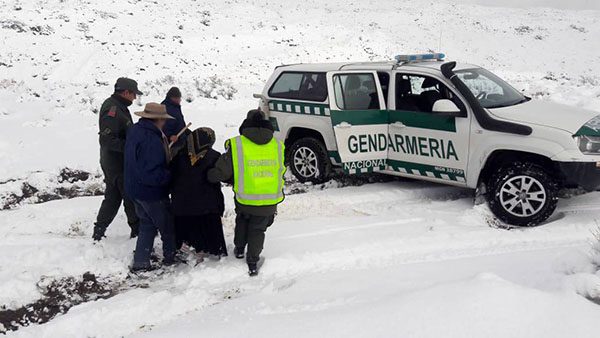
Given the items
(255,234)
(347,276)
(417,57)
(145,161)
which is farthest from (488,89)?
(145,161)

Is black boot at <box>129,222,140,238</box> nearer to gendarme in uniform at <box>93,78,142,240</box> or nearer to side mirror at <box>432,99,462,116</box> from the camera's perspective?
gendarme in uniform at <box>93,78,142,240</box>

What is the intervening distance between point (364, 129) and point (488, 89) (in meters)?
1.72

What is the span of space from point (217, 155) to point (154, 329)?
1.76m

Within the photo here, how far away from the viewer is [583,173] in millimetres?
A: 5355

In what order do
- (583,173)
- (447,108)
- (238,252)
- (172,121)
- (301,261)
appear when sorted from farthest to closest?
1. (172,121)
2. (447,108)
3. (583,173)
4. (238,252)
5. (301,261)

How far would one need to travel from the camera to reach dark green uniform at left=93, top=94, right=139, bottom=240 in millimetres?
5098

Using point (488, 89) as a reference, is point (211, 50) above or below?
above

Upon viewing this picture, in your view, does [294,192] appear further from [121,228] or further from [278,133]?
[121,228]

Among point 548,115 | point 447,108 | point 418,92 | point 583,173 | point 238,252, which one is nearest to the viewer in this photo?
point 238,252

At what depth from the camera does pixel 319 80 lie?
7.44m

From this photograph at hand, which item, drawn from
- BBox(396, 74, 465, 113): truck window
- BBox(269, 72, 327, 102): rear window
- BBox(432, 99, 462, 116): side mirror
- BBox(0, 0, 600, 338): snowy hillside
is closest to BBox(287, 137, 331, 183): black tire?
BBox(0, 0, 600, 338): snowy hillside

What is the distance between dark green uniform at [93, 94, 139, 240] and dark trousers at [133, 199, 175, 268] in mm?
600

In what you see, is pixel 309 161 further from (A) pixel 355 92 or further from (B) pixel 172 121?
(B) pixel 172 121

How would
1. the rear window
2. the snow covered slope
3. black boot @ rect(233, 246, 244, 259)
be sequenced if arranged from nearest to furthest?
black boot @ rect(233, 246, 244, 259)
the rear window
the snow covered slope
